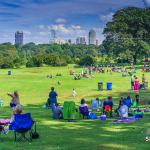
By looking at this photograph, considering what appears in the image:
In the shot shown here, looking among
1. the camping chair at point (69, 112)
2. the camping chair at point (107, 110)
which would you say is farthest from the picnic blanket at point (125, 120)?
the camping chair at point (69, 112)

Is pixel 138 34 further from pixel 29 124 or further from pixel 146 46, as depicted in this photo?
pixel 29 124

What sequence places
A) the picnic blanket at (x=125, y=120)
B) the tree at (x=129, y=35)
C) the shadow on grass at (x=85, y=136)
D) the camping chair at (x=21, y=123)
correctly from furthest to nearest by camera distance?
the tree at (x=129, y=35) < the picnic blanket at (x=125, y=120) < the camping chair at (x=21, y=123) < the shadow on grass at (x=85, y=136)

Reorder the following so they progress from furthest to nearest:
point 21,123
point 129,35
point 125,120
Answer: point 129,35 → point 125,120 → point 21,123

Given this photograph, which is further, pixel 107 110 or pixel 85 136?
pixel 107 110

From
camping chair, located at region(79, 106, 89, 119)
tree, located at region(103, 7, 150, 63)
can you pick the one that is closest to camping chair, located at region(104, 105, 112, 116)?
camping chair, located at region(79, 106, 89, 119)

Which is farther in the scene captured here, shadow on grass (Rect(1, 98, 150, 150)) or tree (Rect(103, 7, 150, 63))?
tree (Rect(103, 7, 150, 63))

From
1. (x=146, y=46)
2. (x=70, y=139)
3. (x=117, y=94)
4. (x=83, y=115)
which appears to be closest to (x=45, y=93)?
(x=117, y=94)

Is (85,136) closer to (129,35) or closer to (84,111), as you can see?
(84,111)

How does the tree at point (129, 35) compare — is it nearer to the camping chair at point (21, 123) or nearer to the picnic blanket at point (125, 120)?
the picnic blanket at point (125, 120)

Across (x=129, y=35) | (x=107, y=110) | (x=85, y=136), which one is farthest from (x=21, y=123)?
(x=129, y=35)

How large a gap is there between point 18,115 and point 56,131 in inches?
141

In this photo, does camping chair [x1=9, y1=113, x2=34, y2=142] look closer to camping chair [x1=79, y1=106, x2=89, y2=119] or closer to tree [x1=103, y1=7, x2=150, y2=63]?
camping chair [x1=79, y1=106, x2=89, y2=119]

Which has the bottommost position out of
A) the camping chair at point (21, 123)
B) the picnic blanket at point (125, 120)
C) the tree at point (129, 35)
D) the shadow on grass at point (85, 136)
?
the shadow on grass at point (85, 136)

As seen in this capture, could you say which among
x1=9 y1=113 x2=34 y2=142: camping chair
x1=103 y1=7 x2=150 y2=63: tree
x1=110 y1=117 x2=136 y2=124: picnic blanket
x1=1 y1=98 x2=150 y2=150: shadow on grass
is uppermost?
x1=103 y1=7 x2=150 y2=63: tree
